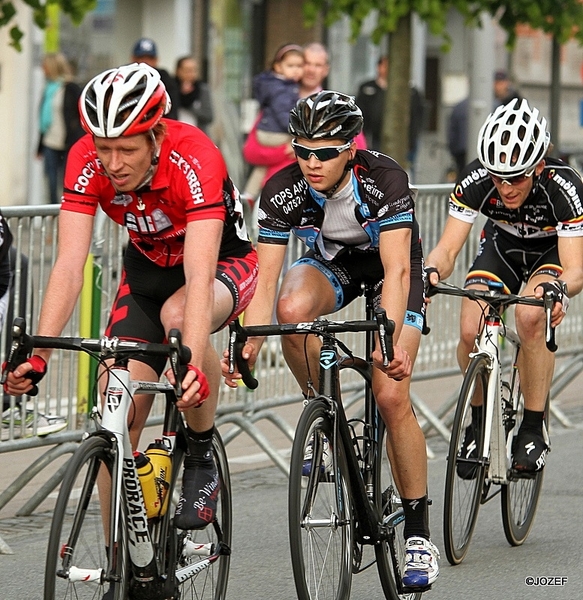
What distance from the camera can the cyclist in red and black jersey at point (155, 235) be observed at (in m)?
4.78

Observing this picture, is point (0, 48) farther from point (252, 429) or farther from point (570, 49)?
point (570, 49)

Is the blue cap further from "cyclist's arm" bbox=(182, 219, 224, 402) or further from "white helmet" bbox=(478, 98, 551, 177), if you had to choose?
"cyclist's arm" bbox=(182, 219, 224, 402)

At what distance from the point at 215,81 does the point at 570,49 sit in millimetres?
14693

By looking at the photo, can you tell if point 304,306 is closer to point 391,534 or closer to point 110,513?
point 391,534

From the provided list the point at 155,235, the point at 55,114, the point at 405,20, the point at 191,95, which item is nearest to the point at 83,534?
the point at 155,235

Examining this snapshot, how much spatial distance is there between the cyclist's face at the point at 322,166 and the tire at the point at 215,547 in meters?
0.98

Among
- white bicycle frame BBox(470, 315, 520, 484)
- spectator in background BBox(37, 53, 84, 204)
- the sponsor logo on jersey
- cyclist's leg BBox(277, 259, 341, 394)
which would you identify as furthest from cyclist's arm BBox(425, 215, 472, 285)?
spectator in background BBox(37, 53, 84, 204)

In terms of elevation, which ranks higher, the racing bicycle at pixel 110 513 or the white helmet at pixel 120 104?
the white helmet at pixel 120 104

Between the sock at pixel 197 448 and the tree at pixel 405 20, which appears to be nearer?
the sock at pixel 197 448

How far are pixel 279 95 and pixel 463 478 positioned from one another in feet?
19.0

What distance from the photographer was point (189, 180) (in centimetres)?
497

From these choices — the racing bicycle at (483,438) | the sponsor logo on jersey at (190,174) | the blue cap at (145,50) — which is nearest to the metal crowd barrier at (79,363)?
the racing bicycle at (483,438)

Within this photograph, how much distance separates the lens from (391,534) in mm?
5602

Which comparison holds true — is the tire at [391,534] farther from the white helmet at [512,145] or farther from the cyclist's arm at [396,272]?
the white helmet at [512,145]
